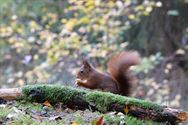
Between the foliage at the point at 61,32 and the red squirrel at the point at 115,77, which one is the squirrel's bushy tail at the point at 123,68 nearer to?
the red squirrel at the point at 115,77

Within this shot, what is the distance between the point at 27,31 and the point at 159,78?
8.85ft

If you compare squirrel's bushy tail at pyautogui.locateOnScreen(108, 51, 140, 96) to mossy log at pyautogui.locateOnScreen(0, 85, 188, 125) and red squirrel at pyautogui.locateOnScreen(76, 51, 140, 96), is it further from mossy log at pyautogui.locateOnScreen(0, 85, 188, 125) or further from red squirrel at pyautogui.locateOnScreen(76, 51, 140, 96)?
mossy log at pyautogui.locateOnScreen(0, 85, 188, 125)

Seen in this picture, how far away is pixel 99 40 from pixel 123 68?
4.76 meters

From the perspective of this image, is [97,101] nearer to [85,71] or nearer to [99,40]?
[85,71]

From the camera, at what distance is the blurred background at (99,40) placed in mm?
8469

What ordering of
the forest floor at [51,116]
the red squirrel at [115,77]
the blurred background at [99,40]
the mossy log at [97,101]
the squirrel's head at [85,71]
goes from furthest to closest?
the blurred background at [99,40]
the squirrel's head at [85,71]
the red squirrel at [115,77]
the mossy log at [97,101]
the forest floor at [51,116]

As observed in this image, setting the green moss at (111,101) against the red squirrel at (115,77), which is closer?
the green moss at (111,101)

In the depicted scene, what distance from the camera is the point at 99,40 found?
8969 millimetres

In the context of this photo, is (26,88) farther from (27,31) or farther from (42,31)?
(27,31)

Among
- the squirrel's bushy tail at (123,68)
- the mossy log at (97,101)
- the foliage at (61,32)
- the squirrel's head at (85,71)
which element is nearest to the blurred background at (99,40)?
the foliage at (61,32)

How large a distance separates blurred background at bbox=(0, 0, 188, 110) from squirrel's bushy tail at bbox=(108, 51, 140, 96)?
3936 mm

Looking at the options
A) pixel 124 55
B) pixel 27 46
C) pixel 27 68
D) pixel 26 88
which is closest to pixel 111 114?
pixel 26 88

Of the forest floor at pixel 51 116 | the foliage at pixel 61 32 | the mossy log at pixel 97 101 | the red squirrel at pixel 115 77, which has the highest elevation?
the foliage at pixel 61 32

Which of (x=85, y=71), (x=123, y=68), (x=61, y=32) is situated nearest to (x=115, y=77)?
(x=123, y=68)
